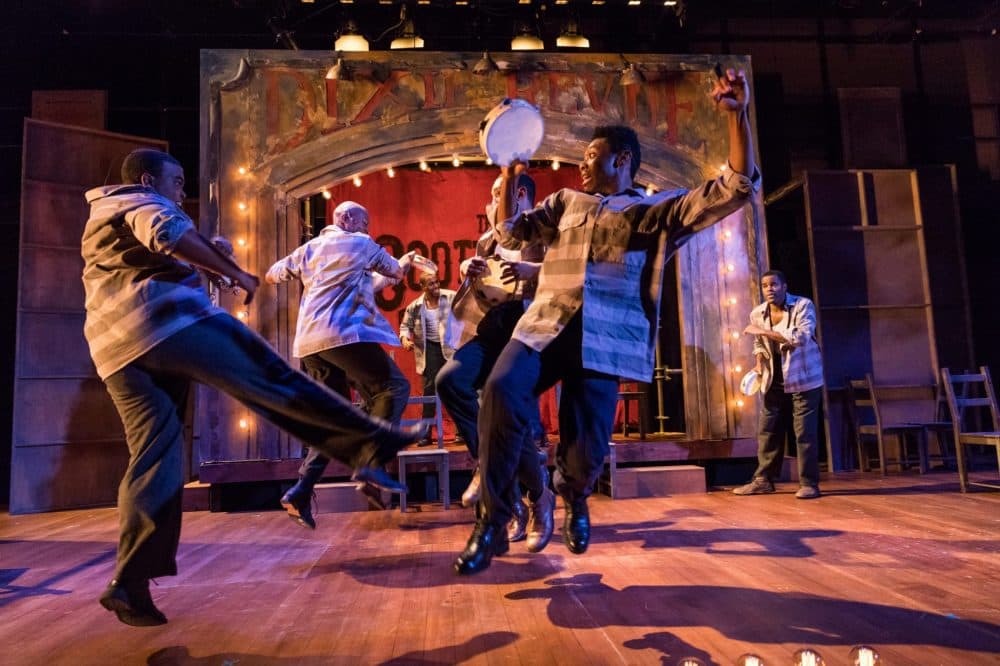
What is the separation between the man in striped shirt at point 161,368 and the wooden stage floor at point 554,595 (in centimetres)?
42

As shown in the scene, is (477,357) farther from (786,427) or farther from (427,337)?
(427,337)

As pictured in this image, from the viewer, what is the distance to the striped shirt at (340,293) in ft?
13.6

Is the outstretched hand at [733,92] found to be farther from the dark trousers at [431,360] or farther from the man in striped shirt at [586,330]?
the dark trousers at [431,360]

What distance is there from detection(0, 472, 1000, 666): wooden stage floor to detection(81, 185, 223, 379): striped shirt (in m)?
1.11

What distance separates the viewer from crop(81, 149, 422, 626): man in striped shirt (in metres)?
2.44

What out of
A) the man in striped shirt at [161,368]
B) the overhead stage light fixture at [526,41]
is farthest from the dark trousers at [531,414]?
the overhead stage light fixture at [526,41]

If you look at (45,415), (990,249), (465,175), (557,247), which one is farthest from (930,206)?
(45,415)

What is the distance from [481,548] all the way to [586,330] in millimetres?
894

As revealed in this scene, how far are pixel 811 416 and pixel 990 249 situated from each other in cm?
567

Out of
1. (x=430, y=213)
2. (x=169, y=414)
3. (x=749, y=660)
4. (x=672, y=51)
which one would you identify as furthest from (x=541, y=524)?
(x=672, y=51)

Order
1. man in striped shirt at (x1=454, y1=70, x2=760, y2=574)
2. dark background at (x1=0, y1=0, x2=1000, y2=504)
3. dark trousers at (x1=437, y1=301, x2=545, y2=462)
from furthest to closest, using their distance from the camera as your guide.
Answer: dark background at (x1=0, y1=0, x2=1000, y2=504), dark trousers at (x1=437, y1=301, x2=545, y2=462), man in striped shirt at (x1=454, y1=70, x2=760, y2=574)

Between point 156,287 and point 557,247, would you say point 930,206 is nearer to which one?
point 557,247

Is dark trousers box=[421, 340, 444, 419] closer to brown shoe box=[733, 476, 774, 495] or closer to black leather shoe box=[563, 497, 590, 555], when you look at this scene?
brown shoe box=[733, 476, 774, 495]

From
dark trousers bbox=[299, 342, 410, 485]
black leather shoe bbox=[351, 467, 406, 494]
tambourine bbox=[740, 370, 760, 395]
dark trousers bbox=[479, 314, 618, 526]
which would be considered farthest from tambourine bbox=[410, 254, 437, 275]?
tambourine bbox=[740, 370, 760, 395]
